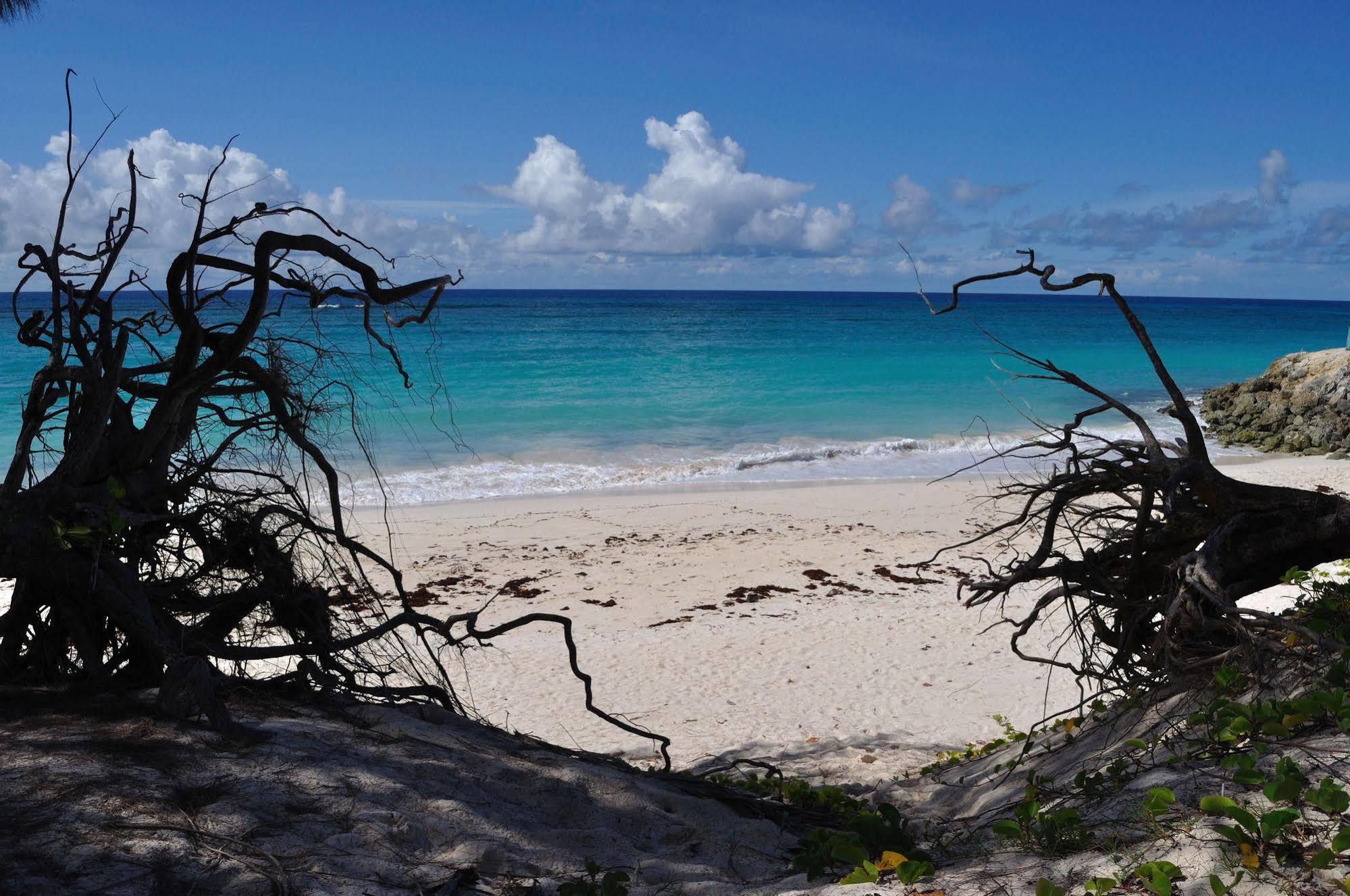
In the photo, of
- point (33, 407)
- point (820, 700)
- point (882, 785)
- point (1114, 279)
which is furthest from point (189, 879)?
point (820, 700)

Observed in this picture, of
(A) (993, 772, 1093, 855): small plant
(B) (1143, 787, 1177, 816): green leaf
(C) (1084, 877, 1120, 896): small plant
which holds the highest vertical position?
(B) (1143, 787, 1177, 816): green leaf

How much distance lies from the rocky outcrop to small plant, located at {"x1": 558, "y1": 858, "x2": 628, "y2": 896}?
23196mm

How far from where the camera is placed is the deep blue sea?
1800cm

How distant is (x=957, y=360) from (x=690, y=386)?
1858 centimetres

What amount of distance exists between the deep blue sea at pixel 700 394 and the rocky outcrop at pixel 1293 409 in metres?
4.50

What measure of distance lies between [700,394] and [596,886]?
28470 mm

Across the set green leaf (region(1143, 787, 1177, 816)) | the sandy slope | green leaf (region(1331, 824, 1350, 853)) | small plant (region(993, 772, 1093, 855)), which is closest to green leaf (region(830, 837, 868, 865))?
small plant (region(993, 772, 1093, 855))

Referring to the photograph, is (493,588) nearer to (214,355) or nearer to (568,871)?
(214,355)

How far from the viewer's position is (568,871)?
3.15 meters

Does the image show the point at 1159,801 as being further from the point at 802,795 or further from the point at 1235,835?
the point at 802,795

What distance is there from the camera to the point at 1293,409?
2334 cm

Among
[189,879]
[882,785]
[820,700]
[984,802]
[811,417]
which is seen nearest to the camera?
[189,879]

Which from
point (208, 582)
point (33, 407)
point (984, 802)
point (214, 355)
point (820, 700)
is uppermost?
point (214, 355)

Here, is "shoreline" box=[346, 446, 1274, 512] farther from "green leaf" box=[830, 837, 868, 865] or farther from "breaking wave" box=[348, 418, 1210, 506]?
"green leaf" box=[830, 837, 868, 865]
